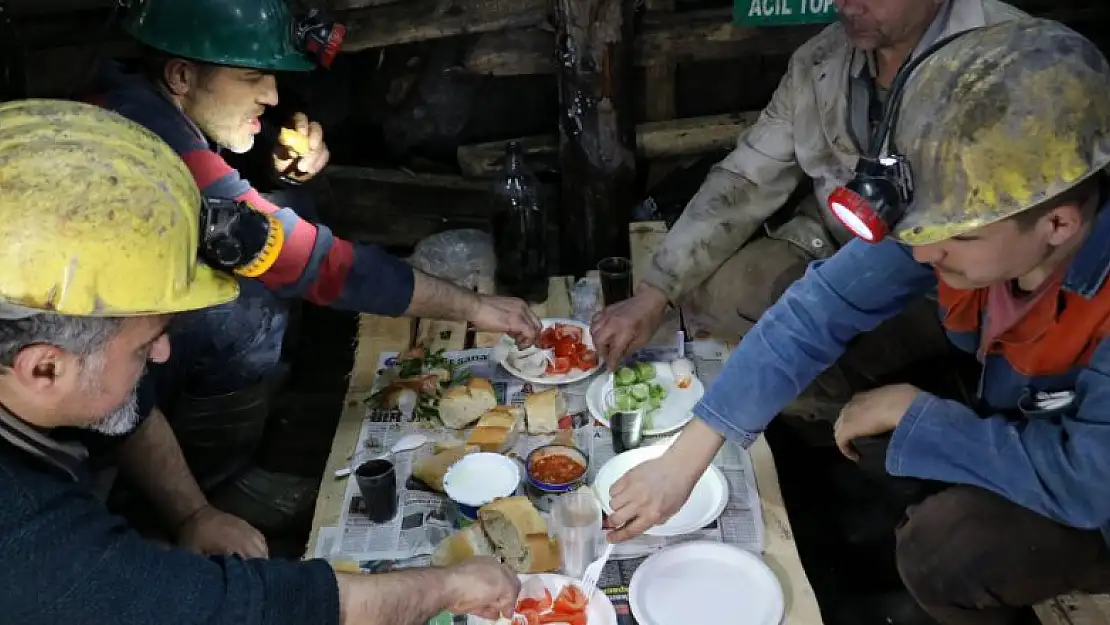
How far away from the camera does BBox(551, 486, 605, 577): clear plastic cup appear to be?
207cm

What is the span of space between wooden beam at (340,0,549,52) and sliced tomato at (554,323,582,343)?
1.48m

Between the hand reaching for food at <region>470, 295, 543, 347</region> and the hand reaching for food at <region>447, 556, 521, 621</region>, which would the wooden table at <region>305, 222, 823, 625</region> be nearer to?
the hand reaching for food at <region>470, 295, 543, 347</region>

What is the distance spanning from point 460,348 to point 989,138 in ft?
5.85

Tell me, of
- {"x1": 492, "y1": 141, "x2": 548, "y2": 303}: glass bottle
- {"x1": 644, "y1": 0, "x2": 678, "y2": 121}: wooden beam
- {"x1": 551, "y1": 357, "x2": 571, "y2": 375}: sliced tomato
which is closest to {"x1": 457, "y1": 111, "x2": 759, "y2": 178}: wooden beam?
{"x1": 644, "y1": 0, "x2": 678, "y2": 121}: wooden beam

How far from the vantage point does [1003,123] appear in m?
1.56

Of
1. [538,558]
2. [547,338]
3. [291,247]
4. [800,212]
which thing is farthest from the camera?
[800,212]

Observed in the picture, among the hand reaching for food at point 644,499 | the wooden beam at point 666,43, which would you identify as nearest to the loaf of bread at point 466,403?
the hand reaching for food at point 644,499

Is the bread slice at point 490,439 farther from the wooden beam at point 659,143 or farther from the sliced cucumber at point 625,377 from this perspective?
the wooden beam at point 659,143

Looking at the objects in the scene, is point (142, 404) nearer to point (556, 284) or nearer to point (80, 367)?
point (80, 367)

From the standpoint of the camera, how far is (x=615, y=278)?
3.05 m

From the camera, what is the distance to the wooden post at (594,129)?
3.56 metres

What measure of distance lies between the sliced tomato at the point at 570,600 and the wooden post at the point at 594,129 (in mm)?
2121

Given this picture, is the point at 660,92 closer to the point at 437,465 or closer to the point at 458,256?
the point at 458,256

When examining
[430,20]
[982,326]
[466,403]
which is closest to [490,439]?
[466,403]
